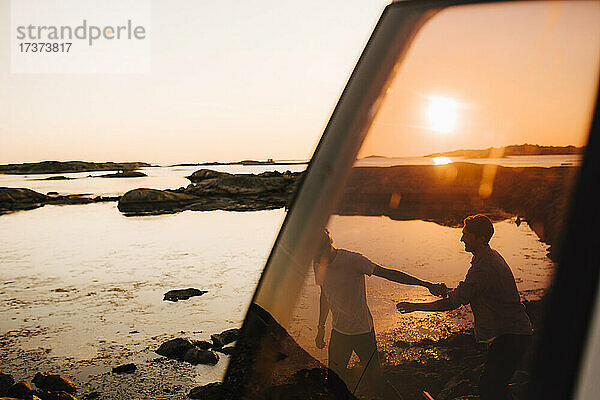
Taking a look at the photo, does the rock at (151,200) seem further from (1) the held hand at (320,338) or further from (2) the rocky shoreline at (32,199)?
(1) the held hand at (320,338)

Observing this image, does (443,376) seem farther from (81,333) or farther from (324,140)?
(81,333)

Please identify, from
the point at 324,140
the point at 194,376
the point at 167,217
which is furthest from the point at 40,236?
the point at 324,140

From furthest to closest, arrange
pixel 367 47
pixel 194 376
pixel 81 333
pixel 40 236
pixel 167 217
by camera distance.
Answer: pixel 167 217 → pixel 40 236 → pixel 81 333 → pixel 194 376 → pixel 367 47

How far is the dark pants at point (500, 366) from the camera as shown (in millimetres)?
818

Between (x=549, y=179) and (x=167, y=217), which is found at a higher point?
(x=549, y=179)

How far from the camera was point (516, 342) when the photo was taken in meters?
0.82

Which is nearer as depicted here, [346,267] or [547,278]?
[547,278]

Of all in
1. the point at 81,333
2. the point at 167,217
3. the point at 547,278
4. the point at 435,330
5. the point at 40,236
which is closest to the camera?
the point at 547,278

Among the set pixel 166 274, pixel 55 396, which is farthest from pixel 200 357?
pixel 166 274

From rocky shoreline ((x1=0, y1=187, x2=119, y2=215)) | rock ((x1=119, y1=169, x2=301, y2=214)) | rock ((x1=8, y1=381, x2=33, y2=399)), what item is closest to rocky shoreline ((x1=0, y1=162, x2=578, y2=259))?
rock ((x1=8, y1=381, x2=33, y2=399))

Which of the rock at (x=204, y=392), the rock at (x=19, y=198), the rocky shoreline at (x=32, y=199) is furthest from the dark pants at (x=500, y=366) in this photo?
the rocky shoreline at (x=32, y=199)

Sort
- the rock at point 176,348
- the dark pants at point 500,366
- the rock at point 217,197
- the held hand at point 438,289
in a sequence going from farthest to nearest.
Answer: the rock at point 217,197 → the rock at point 176,348 → the held hand at point 438,289 → the dark pants at point 500,366

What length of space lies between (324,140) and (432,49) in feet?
0.96

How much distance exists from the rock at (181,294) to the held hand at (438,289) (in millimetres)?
12870
